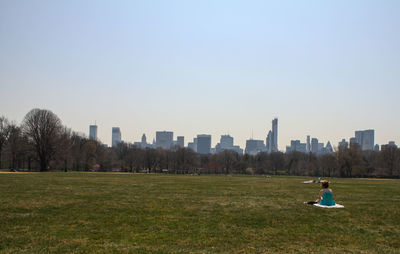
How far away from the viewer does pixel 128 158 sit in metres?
117

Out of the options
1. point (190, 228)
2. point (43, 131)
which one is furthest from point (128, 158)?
point (190, 228)

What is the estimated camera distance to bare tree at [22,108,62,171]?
73688 mm

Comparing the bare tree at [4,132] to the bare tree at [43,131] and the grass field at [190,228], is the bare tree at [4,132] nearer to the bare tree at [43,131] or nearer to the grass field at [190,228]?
the bare tree at [43,131]

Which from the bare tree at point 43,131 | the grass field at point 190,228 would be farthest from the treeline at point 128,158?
the grass field at point 190,228

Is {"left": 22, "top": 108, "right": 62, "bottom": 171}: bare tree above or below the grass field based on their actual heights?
above

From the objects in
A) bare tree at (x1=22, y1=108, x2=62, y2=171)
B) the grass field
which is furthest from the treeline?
the grass field

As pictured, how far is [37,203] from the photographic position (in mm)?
16297

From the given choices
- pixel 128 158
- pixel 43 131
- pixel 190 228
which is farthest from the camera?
pixel 128 158

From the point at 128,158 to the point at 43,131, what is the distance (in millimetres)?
44452

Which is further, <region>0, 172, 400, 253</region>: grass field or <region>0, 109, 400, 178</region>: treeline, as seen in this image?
<region>0, 109, 400, 178</region>: treeline

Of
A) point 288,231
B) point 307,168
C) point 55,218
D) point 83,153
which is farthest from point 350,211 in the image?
point 307,168

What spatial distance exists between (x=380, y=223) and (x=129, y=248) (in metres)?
9.80

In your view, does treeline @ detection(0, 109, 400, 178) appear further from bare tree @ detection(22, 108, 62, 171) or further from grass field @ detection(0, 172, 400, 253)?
grass field @ detection(0, 172, 400, 253)

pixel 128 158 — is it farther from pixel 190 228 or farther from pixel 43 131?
pixel 190 228
